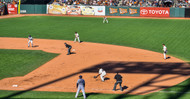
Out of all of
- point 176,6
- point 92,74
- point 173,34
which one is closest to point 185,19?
point 176,6

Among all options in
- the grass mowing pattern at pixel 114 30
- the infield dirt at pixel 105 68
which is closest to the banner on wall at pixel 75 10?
the grass mowing pattern at pixel 114 30

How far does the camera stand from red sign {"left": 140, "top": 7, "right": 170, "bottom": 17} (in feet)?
213

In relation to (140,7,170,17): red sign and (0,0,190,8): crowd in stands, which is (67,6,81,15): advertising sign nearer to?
(0,0,190,8): crowd in stands

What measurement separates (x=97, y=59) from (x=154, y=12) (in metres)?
35.3

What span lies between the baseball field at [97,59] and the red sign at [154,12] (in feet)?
17.0

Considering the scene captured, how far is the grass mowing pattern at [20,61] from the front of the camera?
95.2ft

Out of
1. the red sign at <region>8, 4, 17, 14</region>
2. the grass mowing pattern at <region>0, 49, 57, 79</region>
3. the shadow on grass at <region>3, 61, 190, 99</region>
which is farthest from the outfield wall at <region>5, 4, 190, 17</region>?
the shadow on grass at <region>3, 61, 190, 99</region>

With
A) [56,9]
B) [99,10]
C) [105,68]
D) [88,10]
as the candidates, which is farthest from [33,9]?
[105,68]

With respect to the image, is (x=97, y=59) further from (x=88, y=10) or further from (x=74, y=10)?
(x=74, y=10)

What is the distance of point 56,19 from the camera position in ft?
214

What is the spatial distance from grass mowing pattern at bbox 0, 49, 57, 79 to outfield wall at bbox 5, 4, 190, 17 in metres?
34.1

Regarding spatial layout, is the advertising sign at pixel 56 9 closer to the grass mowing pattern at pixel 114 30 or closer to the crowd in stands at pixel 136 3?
the grass mowing pattern at pixel 114 30

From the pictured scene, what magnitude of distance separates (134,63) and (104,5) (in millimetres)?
41961

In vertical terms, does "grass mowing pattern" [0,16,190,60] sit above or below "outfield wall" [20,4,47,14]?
below
